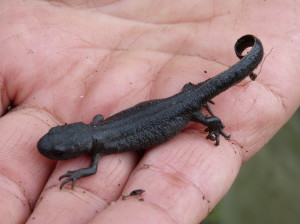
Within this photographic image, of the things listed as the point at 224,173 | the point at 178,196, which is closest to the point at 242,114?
the point at 224,173

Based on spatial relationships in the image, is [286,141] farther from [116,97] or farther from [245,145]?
[116,97]

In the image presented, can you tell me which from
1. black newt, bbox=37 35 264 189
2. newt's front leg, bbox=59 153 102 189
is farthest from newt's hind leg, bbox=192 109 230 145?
newt's front leg, bbox=59 153 102 189

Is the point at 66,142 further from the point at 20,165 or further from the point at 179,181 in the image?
the point at 179,181

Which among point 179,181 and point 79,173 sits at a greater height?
point 179,181

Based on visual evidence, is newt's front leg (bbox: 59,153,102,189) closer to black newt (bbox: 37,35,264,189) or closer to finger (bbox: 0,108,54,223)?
black newt (bbox: 37,35,264,189)

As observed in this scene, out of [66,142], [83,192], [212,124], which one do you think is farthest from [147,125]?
[83,192]
